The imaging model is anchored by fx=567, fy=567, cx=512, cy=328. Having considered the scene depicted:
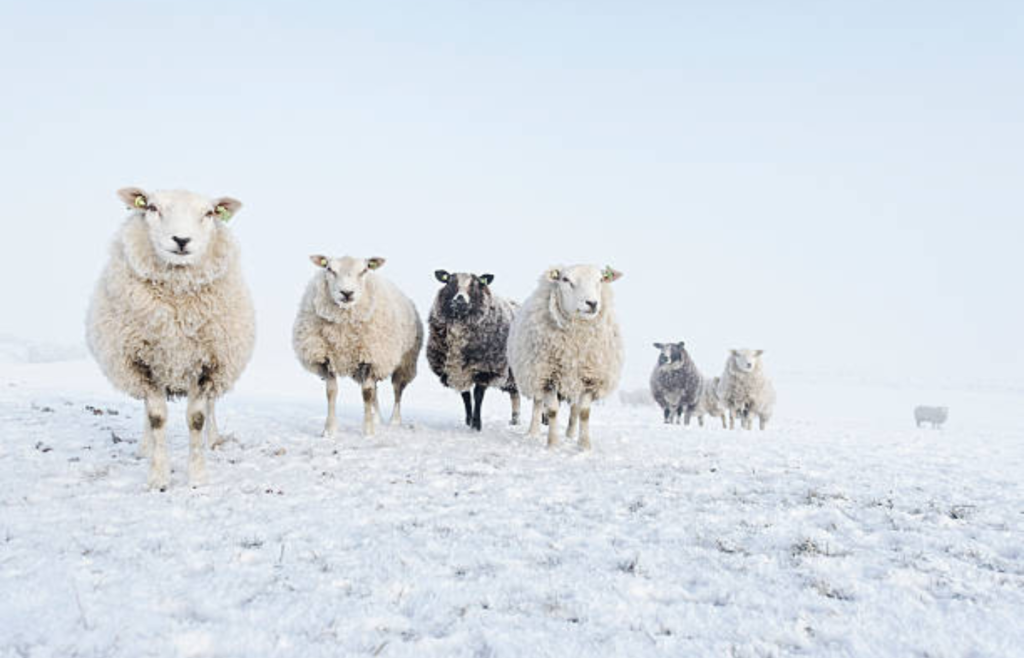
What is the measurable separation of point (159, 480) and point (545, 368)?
17.4ft

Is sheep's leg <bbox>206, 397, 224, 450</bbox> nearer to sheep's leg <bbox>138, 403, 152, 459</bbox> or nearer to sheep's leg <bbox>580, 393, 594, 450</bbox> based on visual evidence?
sheep's leg <bbox>138, 403, 152, 459</bbox>

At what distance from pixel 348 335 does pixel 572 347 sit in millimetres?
3595

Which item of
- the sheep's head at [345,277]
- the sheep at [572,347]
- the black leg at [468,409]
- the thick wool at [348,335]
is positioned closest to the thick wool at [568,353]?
the sheep at [572,347]

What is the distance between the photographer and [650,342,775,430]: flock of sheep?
680 inches

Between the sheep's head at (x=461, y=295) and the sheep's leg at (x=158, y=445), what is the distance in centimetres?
557

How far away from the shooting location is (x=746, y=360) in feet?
56.5

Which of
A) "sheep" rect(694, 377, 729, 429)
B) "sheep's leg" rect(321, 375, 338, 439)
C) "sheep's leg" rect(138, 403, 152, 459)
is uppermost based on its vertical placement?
"sheep" rect(694, 377, 729, 429)

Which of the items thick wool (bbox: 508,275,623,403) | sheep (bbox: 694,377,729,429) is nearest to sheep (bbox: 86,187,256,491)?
thick wool (bbox: 508,275,623,403)

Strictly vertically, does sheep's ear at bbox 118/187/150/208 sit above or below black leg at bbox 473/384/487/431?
above

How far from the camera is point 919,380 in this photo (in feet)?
206

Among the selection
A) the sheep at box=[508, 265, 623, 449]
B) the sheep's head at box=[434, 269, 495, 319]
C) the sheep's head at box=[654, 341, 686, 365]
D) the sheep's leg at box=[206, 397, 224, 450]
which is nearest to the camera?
the sheep's leg at box=[206, 397, 224, 450]

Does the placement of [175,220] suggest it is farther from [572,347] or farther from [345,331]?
[572,347]

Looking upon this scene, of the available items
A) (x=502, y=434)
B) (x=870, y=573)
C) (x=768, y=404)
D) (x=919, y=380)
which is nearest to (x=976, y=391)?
(x=919, y=380)

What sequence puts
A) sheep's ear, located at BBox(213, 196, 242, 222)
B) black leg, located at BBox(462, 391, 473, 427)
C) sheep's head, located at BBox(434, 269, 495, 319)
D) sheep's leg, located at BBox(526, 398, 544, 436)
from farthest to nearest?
black leg, located at BBox(462, 391, 473, 427) → sheep's head, located at BBox(434, 269, 495, 319) → sheep's leg, located at BBox(526, 398, 544, 436) → sheep's ear, located at BBox(213, 196, 242, 222)
